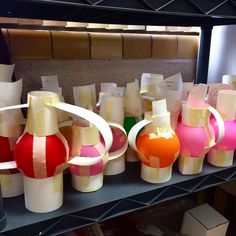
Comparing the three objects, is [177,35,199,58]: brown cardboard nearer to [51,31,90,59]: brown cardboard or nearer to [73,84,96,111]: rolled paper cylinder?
[51,31,90,59]: brown cardboard

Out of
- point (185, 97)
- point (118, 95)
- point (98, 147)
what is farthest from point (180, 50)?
point (98, 147)

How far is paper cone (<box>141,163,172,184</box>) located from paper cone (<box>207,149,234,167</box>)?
0.46 ft

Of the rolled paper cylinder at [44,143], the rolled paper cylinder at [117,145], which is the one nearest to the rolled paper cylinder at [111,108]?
the rolled paper cylinder at [117,145]

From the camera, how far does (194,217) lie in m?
0.83

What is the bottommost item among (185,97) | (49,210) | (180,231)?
(180,231)

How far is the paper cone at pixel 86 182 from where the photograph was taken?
1.69ft

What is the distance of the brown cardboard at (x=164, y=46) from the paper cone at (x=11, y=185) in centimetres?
66

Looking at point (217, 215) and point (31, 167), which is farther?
point (217, 215)

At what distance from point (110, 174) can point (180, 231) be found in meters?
0.46

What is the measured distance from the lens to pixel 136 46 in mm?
920

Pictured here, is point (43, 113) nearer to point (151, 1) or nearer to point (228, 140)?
point (151, 1)

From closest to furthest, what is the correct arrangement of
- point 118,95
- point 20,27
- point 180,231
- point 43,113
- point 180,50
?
point 43,113 < point 118,95 < point 20,27 < point 180,231 < point 180,50

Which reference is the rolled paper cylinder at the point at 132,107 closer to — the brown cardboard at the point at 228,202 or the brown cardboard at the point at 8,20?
the brown cardboard at the point at 8,20

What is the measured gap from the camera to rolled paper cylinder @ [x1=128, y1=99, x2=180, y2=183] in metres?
0.52
